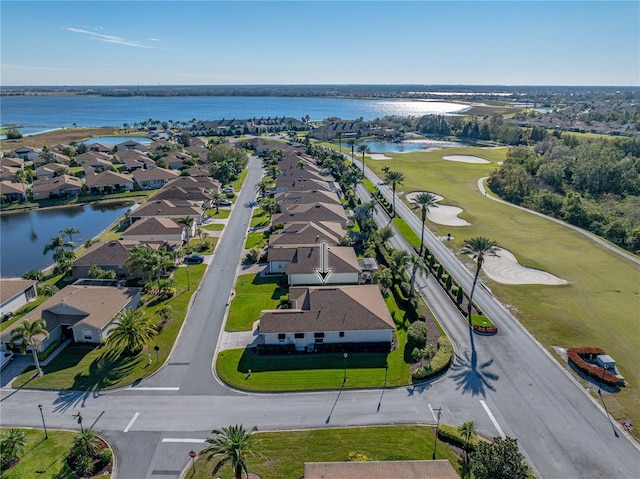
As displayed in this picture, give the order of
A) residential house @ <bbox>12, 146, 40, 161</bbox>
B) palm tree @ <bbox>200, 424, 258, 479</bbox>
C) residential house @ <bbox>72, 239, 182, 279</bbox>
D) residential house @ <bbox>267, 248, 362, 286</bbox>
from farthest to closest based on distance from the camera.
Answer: residential house @ <bbox>12, 146, 40, 161</bbox>
residential house @ <bbox>72, 239, 182, 279</bbox>
residential house @ <bbox>267, 248, 362, 286</bbox>
palm tree @ <bbox>200, 424, 258, 479</bbox>

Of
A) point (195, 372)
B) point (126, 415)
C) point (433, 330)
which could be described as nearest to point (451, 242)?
point (433, 330)

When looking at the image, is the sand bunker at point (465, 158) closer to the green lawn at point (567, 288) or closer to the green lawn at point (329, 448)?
the green lawn at point (567, 288)

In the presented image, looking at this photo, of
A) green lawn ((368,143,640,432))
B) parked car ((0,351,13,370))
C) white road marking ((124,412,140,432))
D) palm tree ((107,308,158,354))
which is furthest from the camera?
green lawn ((368,143,640,432))

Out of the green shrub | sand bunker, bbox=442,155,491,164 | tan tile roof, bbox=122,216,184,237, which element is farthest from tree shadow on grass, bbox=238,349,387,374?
sand bunker, bbox=442,155,491,164

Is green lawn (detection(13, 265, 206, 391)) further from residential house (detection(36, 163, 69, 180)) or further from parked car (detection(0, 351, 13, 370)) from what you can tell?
residential house (detection(36, 163, 69, 180))

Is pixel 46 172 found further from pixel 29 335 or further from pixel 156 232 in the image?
pixel 29 335

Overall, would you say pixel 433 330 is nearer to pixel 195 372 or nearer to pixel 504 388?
pixel 504 388

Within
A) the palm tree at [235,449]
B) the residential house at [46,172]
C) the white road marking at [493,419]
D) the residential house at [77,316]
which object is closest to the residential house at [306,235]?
the residential house at [77,316]

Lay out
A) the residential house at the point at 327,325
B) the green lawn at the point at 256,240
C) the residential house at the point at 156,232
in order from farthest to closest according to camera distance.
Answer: the green lawn at the point at 256,240, the residential house at the point at 156,232, the residential house at the point at 327,325
